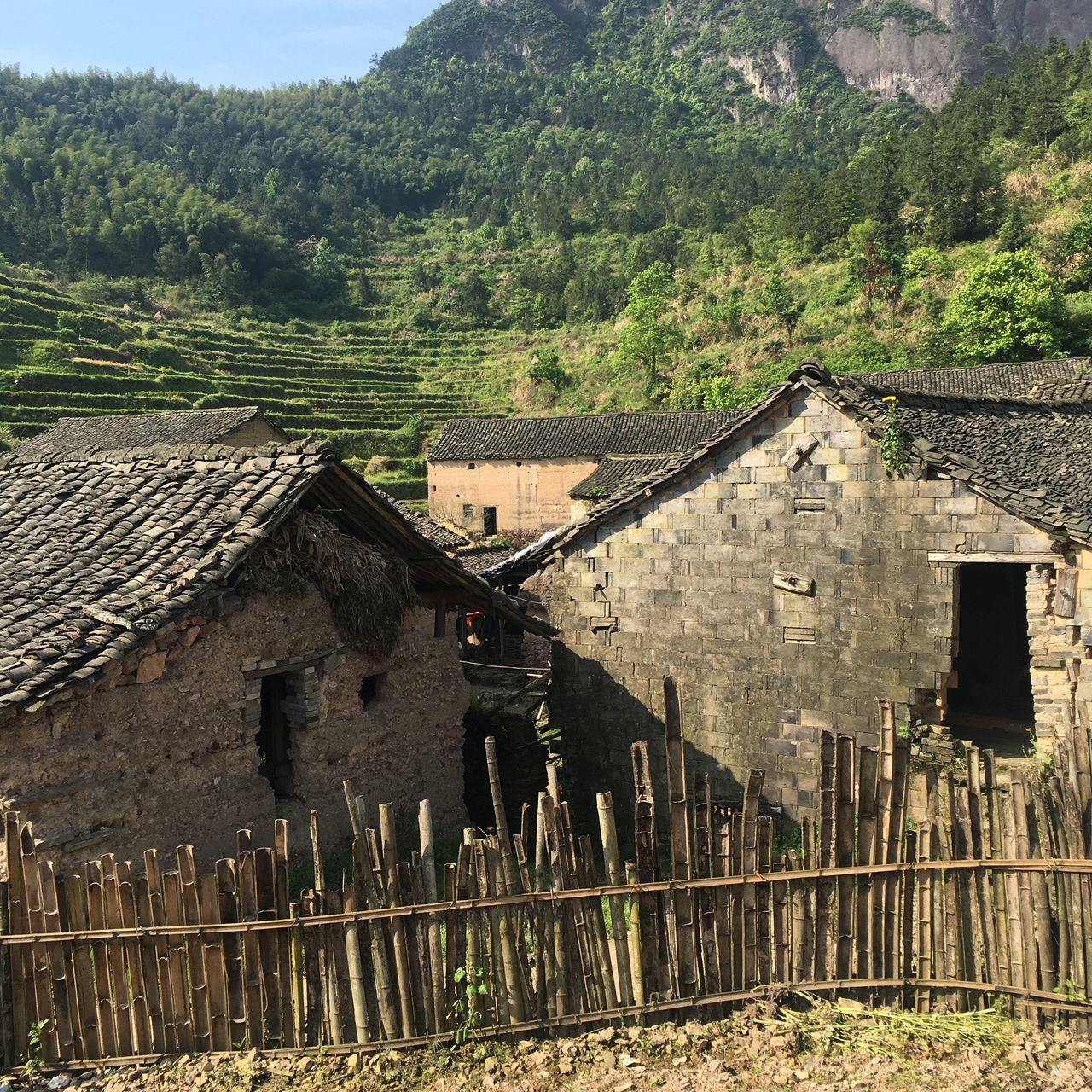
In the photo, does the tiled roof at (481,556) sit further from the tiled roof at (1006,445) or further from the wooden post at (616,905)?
the wooden post at (616,905)

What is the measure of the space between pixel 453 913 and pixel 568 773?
726cm

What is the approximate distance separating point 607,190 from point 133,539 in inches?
3812

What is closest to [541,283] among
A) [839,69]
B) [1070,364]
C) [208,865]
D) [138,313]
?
[138,313]

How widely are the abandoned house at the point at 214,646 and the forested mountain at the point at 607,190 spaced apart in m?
36.4

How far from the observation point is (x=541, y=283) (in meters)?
80.9

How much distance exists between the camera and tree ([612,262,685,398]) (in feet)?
176

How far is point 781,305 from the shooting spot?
5372cm

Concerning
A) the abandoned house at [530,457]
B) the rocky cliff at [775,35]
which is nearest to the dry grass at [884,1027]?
the abandoned house at [530,457]

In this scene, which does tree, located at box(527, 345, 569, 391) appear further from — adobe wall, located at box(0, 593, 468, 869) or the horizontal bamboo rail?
the horizontal bamboo rail

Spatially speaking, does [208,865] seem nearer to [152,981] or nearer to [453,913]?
[152,981]

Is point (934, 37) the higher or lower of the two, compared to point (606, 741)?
higher

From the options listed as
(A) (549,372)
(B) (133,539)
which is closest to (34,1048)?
(B) (133,539)

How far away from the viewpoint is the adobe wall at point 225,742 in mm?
6812

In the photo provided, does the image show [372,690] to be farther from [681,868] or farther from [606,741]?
[681,868]
